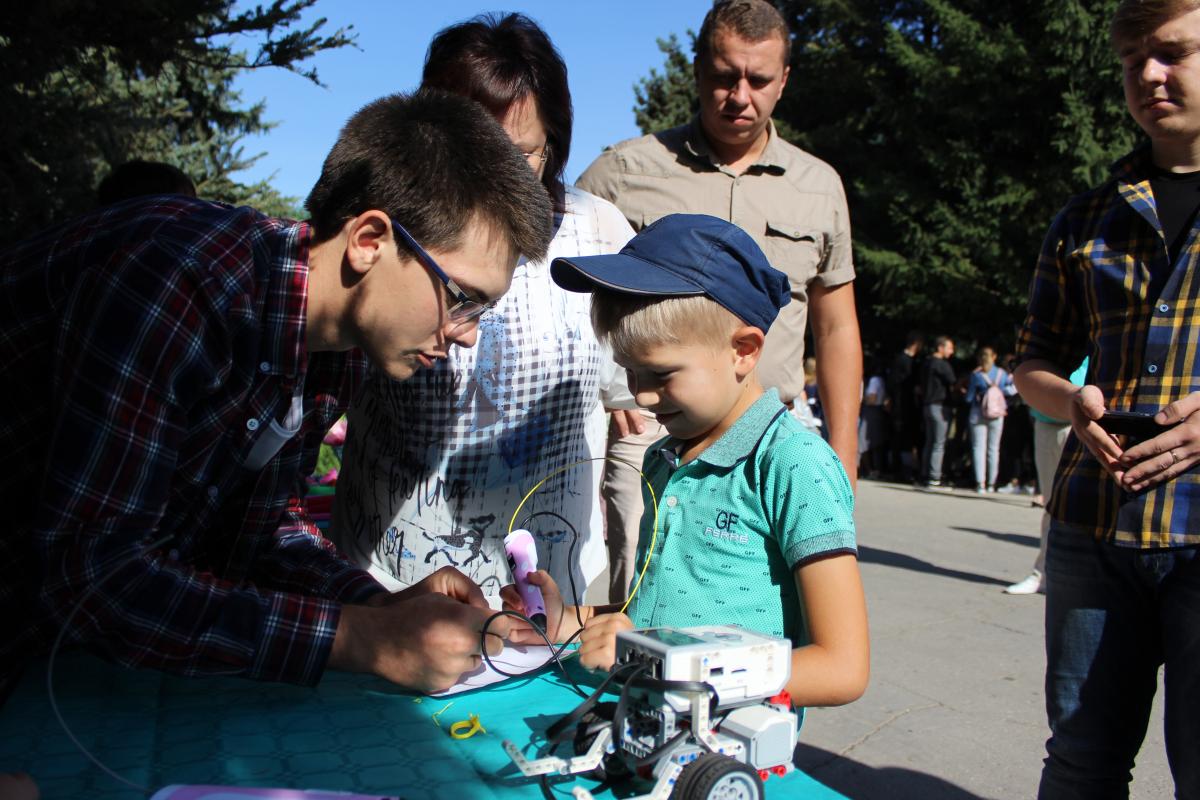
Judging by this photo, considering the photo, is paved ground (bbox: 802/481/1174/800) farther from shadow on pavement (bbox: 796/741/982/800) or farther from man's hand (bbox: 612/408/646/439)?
man's hand (bbox: 612/408/646/439)

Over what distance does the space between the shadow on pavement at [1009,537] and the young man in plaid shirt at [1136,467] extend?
654 cm

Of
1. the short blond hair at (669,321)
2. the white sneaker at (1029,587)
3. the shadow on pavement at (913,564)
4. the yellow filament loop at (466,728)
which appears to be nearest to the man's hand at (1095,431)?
the short blond hair at (669,321)

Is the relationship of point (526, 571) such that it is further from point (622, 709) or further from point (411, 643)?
point (622, 709)

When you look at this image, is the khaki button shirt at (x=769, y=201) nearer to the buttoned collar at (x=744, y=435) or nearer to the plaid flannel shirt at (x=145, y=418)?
the buttoned collar at (x=744, y=435)

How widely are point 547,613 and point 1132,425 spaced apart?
1.11 metres

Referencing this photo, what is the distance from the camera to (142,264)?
1.20m

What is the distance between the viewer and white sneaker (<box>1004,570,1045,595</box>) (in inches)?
227

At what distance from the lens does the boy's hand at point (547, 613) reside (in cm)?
160

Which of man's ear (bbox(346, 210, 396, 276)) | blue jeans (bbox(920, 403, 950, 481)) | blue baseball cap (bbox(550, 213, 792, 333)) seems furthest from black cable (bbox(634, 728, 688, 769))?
blue jeans (bbox(920, 403, 950, 481))

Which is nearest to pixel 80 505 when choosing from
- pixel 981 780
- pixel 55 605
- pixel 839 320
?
pixel 55 605

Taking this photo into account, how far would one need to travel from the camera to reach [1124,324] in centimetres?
184

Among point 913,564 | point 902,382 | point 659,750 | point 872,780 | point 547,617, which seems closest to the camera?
point 659,750

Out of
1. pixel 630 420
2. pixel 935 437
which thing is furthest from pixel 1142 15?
pixel 935 437

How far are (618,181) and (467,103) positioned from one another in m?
1.38
